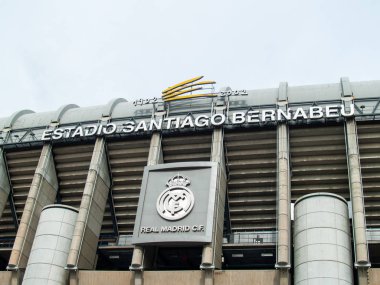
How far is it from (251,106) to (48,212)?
2225 cm

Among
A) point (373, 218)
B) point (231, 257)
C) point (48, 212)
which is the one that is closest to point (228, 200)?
point (231, 257)

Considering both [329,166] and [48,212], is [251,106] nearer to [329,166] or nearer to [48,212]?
[329,166]

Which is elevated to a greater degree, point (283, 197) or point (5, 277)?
point (283, 197)

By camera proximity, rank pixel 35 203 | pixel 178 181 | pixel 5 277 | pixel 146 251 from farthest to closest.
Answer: pixel 35 203, pixel 178 181, pixel 5 277, pixel 146 251

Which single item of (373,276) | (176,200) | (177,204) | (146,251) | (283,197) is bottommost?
(373,276)

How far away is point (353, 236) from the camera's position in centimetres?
4175

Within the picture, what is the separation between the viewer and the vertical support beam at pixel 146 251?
43281 mm

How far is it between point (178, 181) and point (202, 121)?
7.07 m

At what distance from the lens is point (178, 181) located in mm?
47594

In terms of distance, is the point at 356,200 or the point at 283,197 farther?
the point at 283,197

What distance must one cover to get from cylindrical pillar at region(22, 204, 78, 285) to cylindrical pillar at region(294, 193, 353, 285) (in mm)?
20295

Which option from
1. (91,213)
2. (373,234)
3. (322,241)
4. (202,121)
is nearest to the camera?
(322,241)

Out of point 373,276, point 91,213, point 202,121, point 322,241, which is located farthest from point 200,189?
point 373,276

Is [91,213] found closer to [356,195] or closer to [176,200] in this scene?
[176,200]
